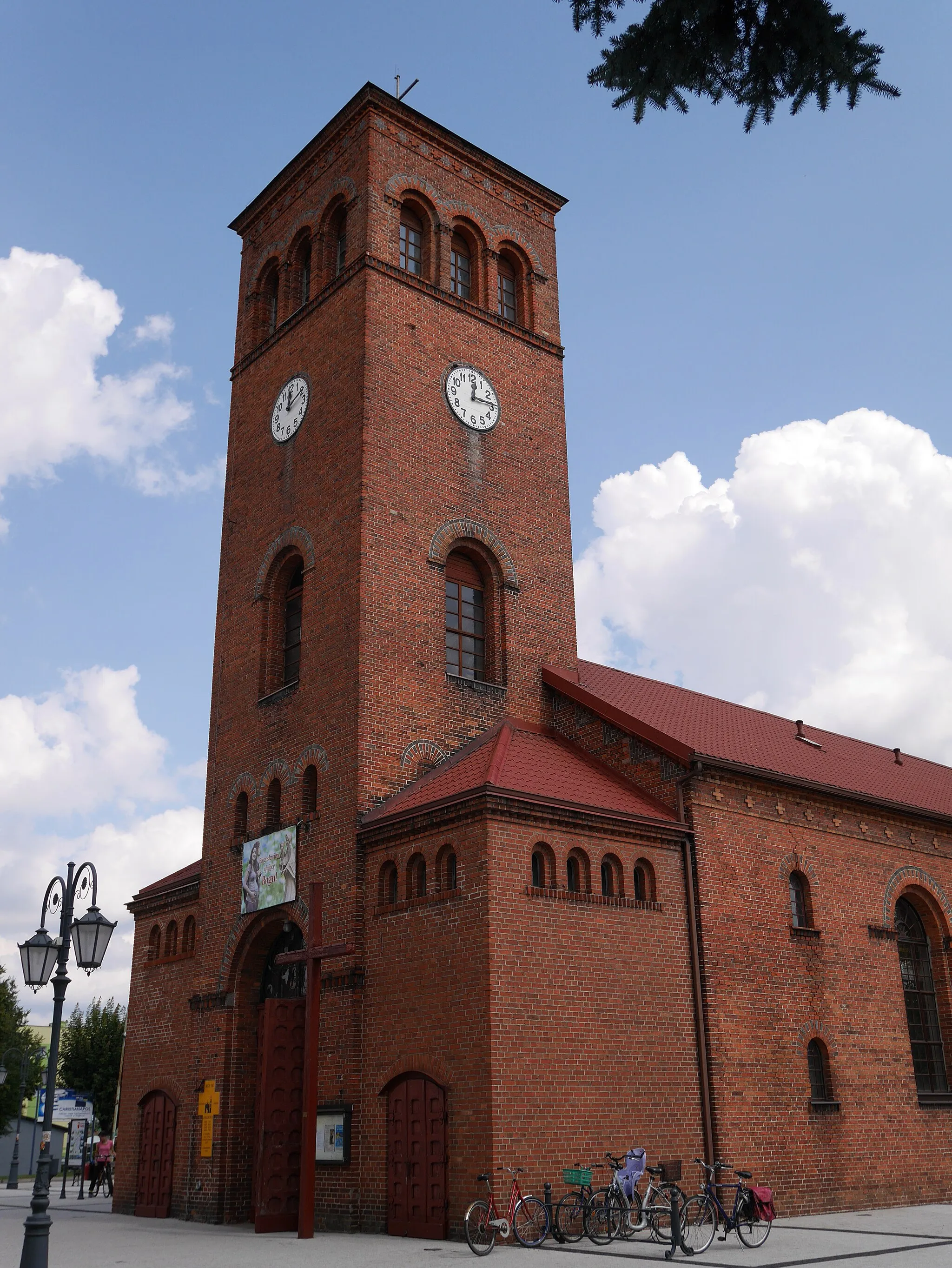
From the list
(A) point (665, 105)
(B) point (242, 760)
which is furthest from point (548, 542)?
(A) point (665, 105)

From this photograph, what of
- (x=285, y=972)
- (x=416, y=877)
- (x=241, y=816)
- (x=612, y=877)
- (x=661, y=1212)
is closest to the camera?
(x=661, y=1212)

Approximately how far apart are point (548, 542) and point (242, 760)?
279 inches

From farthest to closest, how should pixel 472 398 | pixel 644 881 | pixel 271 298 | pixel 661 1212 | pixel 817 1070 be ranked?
pixel 271 298, pixel 472 398, pixel 817 1070, pixel 644 881, pixel 661 1212

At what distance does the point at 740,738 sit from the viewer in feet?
71.3

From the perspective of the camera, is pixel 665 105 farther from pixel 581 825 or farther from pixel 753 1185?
pixel 753 1185

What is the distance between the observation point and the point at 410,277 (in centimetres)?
2220

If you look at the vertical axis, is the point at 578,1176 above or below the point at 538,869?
below

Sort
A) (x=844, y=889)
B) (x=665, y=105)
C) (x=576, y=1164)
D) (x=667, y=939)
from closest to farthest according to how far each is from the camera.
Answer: (x=665, y=105) < (x=576, y=1164) < (x=667, y=939) < (x=844, y=889)

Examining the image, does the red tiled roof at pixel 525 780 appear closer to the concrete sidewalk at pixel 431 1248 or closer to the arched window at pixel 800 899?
the arched window at pixel 800 899

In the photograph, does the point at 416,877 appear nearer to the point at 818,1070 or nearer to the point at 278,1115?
the point at 278,1115

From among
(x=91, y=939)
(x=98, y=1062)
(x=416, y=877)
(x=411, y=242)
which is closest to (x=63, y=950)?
(x=91, y=939)

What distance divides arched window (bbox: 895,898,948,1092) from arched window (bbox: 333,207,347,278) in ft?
54.2

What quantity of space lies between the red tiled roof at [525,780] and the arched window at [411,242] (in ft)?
31.1

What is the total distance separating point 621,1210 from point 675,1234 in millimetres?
2002
